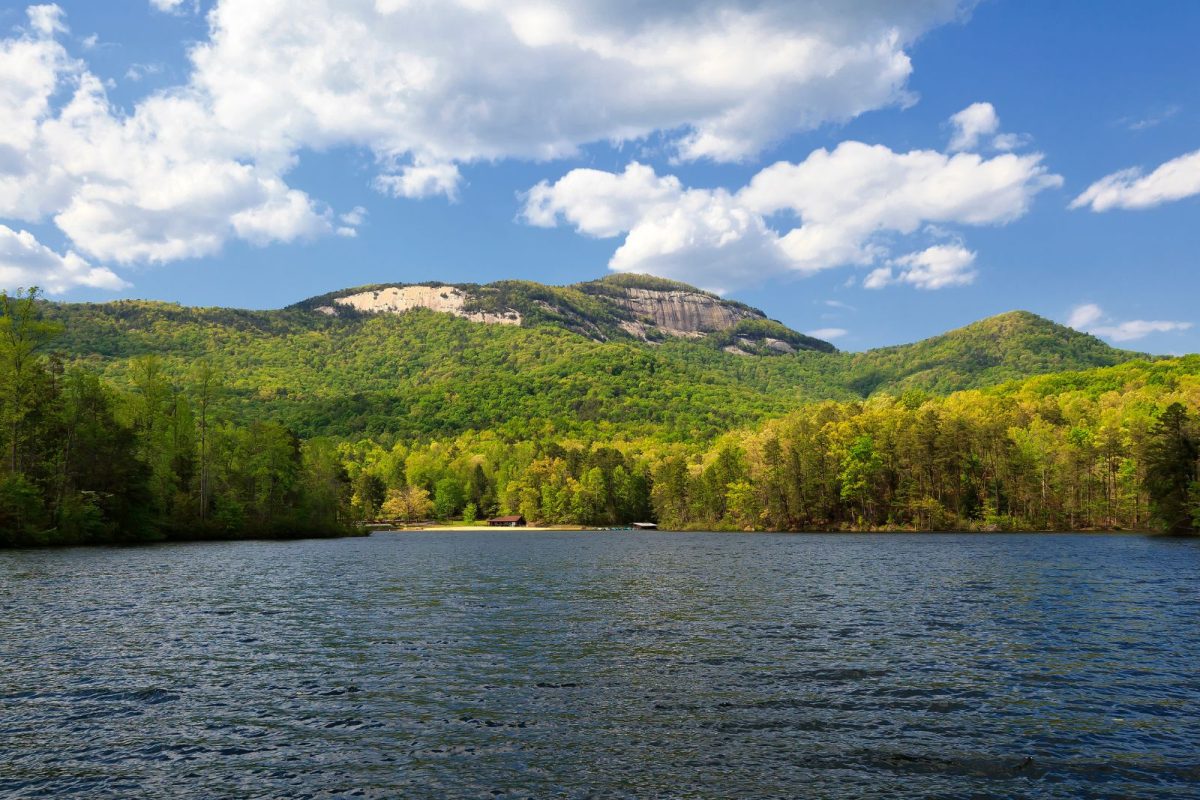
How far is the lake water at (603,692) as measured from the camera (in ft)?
56.2

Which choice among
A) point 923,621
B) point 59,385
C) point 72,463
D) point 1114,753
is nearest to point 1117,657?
point 923,621

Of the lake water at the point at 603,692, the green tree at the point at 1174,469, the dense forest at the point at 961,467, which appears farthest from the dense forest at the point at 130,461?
the green tree at the point at 1174,469

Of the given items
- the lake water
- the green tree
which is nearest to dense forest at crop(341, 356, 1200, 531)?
the green tree

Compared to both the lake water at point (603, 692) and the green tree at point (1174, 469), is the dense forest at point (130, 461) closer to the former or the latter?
the lake water at point (603, 692)

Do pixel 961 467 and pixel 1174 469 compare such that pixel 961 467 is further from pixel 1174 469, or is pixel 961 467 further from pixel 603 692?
pixel 603 692

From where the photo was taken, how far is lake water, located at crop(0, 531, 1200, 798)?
17.1 m

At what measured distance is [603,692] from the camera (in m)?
24.5

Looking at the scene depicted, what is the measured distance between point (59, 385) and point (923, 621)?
104190mm

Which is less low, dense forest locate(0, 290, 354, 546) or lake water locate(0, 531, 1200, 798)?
dense forest locate(0, 290, 354, 546)

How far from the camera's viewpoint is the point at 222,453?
126688 mm

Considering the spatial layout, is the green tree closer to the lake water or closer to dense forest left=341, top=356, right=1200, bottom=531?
dense forest left=341, top=356, right=1200, bottom=531

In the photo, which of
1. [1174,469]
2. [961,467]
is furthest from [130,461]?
[961,467]

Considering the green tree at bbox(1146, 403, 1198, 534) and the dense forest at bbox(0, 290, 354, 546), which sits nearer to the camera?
the dense forest at bbox(0, 290, 354, 546)

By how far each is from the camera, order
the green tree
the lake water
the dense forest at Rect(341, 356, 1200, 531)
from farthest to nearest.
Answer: the dense forest at Rect(341, 356, 1200, 531) < the green tree < the lake water
